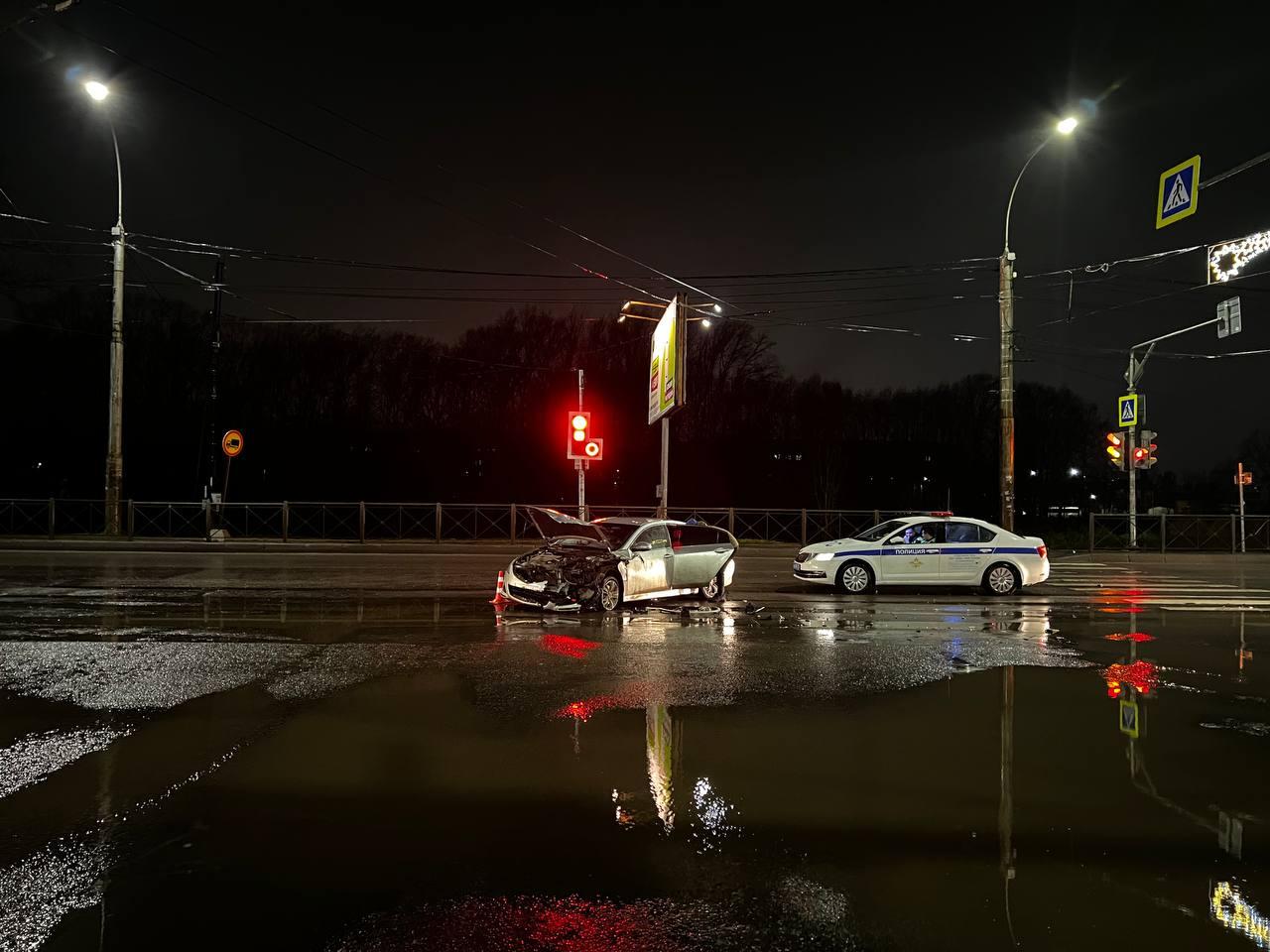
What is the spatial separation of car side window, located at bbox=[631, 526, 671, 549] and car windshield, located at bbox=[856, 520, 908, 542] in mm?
4411

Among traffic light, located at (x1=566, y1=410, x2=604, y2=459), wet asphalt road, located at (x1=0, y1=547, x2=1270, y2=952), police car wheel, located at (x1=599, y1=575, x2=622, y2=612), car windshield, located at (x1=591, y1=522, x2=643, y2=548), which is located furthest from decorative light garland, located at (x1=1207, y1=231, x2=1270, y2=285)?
traffic light, located at (x1=566, y1=410, x2=604, y2=459)

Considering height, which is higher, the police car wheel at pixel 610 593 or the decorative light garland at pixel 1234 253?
the decorative light garland at pixel 1234 253

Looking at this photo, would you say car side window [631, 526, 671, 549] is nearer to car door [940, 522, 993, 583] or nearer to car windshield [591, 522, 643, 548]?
car windshield [591, 522, 643, 548]

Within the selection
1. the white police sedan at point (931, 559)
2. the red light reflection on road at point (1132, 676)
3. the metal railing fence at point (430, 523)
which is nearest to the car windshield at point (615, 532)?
the white police sedan at point (931, 559)

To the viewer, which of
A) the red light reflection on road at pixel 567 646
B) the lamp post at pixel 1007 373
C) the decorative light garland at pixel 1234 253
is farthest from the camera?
the lamp post at pixel 1007 373

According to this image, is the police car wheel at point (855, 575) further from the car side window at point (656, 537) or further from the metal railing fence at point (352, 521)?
the metal railing fence at point (352, 521)

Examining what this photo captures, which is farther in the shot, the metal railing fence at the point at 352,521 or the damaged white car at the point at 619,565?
the metal railing fence at the point at 352,521

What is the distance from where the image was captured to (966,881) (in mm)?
3873

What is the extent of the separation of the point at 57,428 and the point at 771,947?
49.8m

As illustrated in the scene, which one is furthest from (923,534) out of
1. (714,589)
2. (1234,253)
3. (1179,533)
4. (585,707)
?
(1179,533)

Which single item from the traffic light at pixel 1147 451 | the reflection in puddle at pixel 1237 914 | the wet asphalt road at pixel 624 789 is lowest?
the reflection in puddle at pixel 1237 914

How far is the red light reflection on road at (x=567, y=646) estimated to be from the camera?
9367mm

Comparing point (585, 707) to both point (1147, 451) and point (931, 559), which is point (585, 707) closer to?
point (931, 559)

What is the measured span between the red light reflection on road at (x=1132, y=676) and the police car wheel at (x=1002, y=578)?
22.5ft
